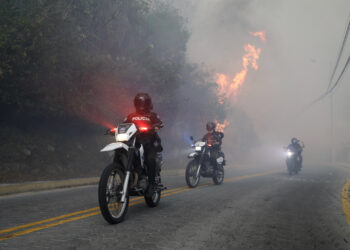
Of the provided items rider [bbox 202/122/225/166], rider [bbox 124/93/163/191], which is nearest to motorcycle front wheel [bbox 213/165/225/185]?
rider [bbox 202/122/225/166]

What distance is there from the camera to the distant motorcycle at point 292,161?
61.3ft

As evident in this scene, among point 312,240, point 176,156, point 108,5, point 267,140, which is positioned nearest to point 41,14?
point 108,5

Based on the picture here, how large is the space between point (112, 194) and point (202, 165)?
637cm

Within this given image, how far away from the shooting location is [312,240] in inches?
176

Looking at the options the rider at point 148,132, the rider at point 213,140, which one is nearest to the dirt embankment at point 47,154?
Result: the rider at point 213,140

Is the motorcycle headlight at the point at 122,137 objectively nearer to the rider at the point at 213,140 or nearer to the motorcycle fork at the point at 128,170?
the motorcycle fork at the point at 128,170

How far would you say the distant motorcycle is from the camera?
61.3 ft

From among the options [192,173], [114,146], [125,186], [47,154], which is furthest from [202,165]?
[47,154]

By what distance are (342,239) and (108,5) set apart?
1751 centimetres

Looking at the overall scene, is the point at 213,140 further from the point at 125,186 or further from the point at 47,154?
the point at 47,154

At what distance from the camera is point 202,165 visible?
10.9 metres

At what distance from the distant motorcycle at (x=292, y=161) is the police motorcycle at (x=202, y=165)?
8451mm

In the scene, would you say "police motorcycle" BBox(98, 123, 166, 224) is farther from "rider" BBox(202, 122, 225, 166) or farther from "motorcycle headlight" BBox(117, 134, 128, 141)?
"rider" BBox(202, 122, 225, 166)

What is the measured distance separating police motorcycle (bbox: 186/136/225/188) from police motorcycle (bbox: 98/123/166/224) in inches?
176
